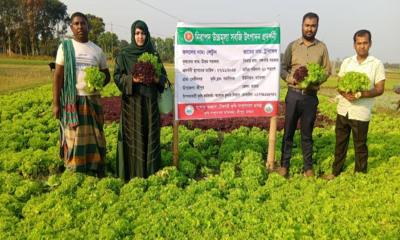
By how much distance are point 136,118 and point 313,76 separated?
2.61 m

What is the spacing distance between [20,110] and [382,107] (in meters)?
14.1

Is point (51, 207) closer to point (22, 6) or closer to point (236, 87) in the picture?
point (236, 87)

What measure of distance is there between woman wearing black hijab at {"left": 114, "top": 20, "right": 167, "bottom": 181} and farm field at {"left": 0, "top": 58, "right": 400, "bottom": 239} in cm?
28

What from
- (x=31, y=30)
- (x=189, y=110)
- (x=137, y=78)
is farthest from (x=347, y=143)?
(x=31, y=30)

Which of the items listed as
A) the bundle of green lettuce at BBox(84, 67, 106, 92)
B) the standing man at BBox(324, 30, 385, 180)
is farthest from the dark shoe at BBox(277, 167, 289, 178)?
the bundle of green lettuce at BBox(84, 67, 106, 92)

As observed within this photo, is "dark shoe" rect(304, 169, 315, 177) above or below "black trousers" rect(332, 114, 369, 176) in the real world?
below

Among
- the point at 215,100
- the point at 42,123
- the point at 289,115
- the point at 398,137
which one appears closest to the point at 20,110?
the point at 42,123

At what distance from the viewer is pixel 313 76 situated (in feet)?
18.2

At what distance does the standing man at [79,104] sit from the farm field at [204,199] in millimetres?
357

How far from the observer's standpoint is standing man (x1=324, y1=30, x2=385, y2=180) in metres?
5.73

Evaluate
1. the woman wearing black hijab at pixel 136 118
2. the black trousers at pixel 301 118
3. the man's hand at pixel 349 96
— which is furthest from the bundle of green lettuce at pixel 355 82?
the woman wearing black hijab at pixel 136 118

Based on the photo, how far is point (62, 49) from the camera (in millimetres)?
5570

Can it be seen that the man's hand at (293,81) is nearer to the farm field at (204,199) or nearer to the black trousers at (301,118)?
the black trousers at (301,118)

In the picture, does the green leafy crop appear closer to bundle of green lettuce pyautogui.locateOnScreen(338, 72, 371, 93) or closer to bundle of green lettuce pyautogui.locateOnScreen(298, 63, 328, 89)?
bundle of green lettuce pyautogui.locateOnScreen(298, 63, 328, 89)
